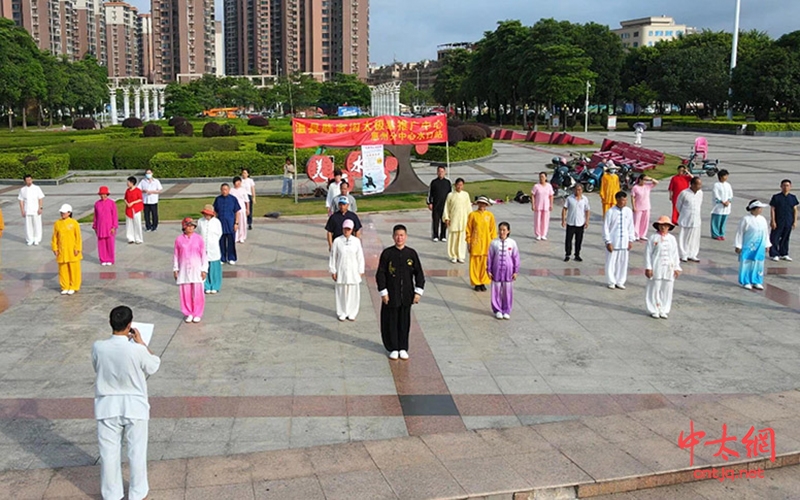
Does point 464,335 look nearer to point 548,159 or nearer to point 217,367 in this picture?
point 217,367

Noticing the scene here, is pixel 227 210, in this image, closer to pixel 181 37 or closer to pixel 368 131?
pixel 368 131

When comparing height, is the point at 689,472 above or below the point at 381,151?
below

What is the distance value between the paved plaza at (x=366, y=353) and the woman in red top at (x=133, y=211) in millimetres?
972

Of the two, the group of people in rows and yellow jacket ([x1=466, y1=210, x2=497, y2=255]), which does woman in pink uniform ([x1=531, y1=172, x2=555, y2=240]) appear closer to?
the group of people in rows

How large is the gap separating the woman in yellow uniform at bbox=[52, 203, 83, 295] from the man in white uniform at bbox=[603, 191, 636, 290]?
829cm

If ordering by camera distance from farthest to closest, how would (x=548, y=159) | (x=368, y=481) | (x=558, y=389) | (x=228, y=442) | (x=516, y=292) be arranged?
(x=548, y=159) < (x=516, y=292) < (x=558, y=389) < (x=228, y=442) < (x=368, y=481)

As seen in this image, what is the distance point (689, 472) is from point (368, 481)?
257cm

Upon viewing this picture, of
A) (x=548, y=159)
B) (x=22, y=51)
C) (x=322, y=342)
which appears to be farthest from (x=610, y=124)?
(x=322, y=342)

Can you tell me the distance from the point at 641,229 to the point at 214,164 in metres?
16.9

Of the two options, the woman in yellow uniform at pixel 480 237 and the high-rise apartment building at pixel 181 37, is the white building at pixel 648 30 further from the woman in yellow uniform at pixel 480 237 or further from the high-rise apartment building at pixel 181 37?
the woman in yellow uniform at pixel 480 237

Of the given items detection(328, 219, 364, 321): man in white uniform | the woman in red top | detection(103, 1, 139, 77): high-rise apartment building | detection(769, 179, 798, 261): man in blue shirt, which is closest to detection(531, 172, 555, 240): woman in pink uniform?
detection(769, 179, 798, 261): man in blue shirt

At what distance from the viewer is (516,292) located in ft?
38.1

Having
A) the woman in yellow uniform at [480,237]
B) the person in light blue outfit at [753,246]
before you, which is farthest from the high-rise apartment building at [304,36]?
the person in light blue outfit at [753,246]

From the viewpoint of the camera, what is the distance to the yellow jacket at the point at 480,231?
1127 centimetres
